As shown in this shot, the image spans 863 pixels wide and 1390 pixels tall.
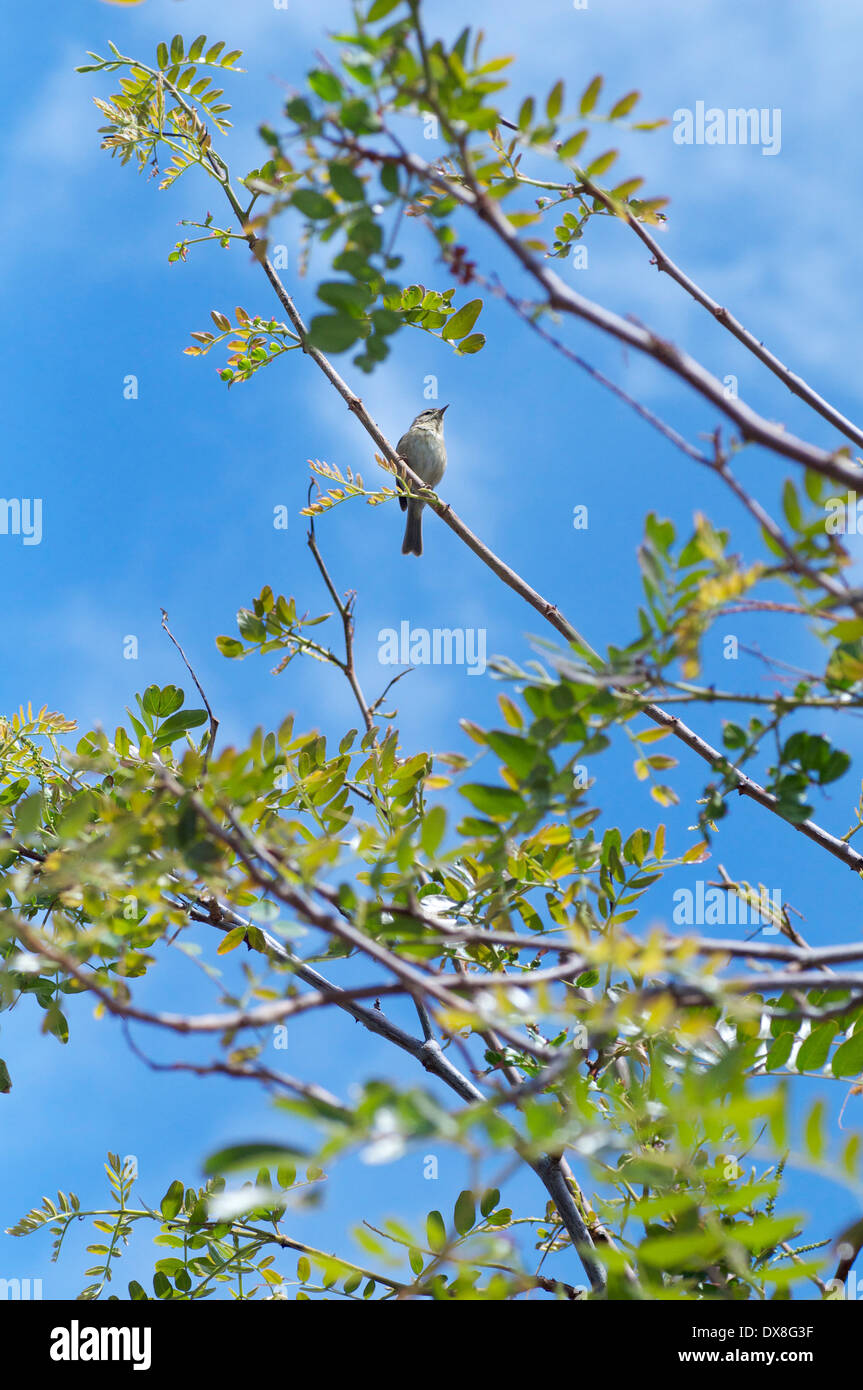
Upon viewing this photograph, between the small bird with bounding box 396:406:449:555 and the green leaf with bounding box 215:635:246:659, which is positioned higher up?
the small bird with bounding box 396:406:449:555

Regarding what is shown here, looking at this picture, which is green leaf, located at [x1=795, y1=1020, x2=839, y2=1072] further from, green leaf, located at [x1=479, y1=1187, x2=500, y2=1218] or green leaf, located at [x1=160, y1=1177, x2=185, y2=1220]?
green leaf, located at [x1=160, y1=1177, x2=185, y2=1220]

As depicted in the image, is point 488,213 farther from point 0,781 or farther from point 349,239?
point 0,781

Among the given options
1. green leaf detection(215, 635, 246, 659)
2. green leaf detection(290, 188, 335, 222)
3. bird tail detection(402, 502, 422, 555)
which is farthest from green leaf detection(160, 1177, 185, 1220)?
bird tail detection(402, 502, 422, 555)

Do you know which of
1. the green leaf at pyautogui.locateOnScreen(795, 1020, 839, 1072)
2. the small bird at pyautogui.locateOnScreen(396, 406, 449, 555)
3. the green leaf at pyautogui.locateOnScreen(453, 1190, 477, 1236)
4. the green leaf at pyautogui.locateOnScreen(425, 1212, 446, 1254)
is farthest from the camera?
the small bird at pyautogui.locateOnScreen(396, 406, 449, 555)

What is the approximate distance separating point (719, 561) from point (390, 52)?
675 mm

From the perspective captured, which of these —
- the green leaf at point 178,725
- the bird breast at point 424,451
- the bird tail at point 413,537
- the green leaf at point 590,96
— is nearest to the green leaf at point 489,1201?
the green leaf at point 178,725

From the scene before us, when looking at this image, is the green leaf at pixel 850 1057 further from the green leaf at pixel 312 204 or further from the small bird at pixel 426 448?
the small bird at pixel 426 448

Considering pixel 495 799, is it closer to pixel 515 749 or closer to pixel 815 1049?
pixel 515 749

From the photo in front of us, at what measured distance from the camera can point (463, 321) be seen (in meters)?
3.19

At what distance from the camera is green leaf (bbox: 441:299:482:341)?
316 cm

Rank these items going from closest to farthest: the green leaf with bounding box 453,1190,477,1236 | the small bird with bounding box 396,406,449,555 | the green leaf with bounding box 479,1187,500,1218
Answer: the green leaf with bounding box 453,1190,477,1236 < the green leaf with bounding box 479,1187,500,1218 < the small bird with bounding box 396,406,449,555

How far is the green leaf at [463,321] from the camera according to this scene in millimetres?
3160

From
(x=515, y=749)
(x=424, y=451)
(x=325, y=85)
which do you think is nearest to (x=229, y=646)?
(x=515, y=749)
